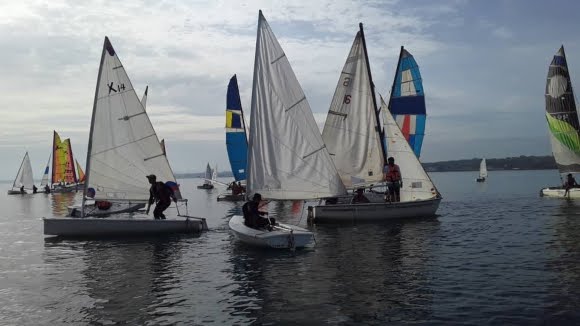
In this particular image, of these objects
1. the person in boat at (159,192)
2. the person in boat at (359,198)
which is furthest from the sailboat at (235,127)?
the person in boat at (159,192)

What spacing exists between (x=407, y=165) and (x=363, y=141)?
125 inches

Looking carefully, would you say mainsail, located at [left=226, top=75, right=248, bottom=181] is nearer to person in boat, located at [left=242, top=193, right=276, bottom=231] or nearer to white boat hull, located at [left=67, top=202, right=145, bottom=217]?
white boat hull, located at [left=67, top=202, right=145, bottom=217]

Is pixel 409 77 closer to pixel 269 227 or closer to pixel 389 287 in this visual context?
pixel 269 227

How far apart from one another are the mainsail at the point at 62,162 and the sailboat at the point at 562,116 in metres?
78.4

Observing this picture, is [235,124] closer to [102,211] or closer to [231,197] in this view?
[231,197]

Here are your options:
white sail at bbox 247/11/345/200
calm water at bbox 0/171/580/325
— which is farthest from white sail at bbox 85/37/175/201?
white sail at bbox 247/11/345/200

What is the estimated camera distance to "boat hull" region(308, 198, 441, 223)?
1158 inches

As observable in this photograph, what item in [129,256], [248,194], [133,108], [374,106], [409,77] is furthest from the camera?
[409,77]

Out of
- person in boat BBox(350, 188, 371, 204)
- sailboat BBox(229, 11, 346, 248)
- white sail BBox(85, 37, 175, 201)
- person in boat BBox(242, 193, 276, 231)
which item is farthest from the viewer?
person in boat BBox(350, 188, 371, 204)

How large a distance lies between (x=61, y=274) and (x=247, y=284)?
7.23 metres

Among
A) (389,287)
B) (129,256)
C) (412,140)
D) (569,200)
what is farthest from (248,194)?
(569,200)

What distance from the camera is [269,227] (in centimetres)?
2127

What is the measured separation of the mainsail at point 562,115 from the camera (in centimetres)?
4722

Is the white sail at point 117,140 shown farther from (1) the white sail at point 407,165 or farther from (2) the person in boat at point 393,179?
(1) the white sail at point 407,165
